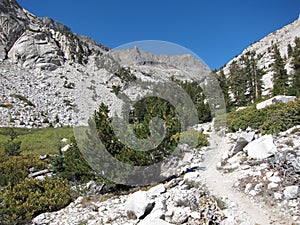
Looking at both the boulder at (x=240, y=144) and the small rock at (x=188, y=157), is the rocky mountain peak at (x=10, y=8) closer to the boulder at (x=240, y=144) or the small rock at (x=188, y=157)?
the small rock at (x=188, y=157)

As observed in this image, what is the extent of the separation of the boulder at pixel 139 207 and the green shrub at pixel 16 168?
816 centimetres

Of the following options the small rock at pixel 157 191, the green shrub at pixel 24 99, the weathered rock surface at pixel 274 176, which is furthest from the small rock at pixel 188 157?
the green shrub at pixel 24 99

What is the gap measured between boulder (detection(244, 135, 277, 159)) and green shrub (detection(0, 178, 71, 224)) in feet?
28.5


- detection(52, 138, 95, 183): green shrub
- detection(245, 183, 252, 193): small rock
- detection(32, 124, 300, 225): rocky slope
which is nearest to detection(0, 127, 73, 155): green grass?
detection(52, 138, 95, 183): green shrub

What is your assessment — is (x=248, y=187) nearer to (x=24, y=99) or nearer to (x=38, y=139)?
(x=38, y=139)

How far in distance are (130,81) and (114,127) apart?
213 centimetres

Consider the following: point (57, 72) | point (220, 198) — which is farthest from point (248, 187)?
point (57, 72)

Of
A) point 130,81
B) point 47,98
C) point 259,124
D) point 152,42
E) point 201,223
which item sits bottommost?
Answer: point 201,223

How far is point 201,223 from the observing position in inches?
272

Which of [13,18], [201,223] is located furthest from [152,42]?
[13,18]

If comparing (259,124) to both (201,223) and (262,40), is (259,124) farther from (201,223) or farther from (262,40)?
(262,40)

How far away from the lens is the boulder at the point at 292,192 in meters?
7.14

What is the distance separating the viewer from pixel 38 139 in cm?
2681

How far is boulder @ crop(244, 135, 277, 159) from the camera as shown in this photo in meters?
10.5
